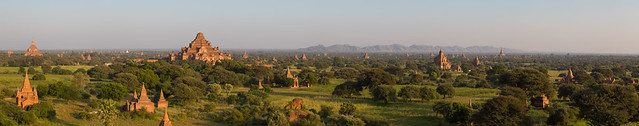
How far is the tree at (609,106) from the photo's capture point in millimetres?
23866

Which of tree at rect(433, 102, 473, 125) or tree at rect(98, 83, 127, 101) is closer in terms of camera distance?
tree at rect(433, 102, 473, 125)

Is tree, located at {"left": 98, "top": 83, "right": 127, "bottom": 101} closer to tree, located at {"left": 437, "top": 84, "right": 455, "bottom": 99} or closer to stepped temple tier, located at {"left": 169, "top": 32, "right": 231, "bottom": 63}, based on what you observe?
tree, located at {"left": 437, "top": 84, "right": 455, "bottom": 99}

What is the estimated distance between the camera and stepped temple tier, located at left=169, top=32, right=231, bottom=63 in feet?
338

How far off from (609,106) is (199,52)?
301 feet

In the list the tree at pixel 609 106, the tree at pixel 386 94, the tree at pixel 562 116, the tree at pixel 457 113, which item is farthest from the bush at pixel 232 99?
the tree at pixel 609 106

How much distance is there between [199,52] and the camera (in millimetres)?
104250

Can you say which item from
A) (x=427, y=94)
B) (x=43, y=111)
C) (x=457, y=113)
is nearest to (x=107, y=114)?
(x=43, y=111)

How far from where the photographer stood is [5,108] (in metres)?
25.3

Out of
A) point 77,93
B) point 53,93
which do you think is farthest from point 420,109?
point 53,93

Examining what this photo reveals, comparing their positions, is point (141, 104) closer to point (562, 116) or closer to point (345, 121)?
point (345, 121)

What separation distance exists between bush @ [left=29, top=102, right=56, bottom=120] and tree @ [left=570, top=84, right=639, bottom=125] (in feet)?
105

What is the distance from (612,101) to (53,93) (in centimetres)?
3976

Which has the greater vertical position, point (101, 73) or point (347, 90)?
point (101, 73)

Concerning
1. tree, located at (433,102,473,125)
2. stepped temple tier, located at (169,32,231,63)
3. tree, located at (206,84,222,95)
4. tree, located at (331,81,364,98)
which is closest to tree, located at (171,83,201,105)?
tree, located at (206,84,222,95)
